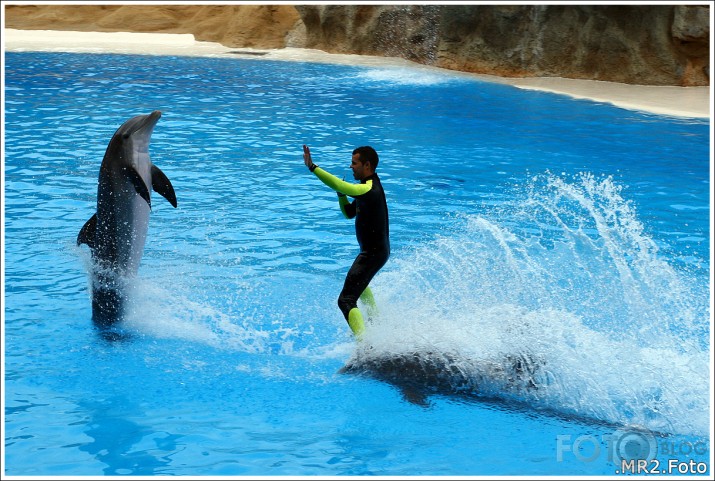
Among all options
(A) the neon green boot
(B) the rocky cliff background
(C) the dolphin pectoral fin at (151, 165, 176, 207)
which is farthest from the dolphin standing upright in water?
(B) the rocky cliff background

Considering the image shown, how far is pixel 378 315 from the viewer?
552 cm

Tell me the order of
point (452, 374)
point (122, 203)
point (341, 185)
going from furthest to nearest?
point (122, 203) < point (452, 374) < point (341, 185)

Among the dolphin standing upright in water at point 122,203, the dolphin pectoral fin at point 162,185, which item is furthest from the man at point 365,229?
the dolphin standing upright in water at point 122,203

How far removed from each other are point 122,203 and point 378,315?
1769 millimetres

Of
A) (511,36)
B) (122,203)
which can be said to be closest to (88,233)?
(122,203)

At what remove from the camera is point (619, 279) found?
276 inches

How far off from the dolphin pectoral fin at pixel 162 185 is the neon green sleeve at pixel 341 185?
1.13 m

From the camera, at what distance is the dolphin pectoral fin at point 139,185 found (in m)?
5.12

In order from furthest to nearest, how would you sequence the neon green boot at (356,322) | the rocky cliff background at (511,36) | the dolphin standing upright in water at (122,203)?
the rocky cliff background at (511,36) → the dolphin standing upright in water at (122,203) → the neon green boot at (356,322)

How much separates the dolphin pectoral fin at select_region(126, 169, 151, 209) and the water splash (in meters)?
1.62

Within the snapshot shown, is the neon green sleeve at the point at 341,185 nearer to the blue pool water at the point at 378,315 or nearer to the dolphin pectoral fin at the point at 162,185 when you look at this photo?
the blue pool water at the point at 378,315

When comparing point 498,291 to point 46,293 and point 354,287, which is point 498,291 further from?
point 46,293

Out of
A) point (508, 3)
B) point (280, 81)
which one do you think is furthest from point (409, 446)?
point (508, 3)

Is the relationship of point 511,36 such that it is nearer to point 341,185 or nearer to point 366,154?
point 366,154
